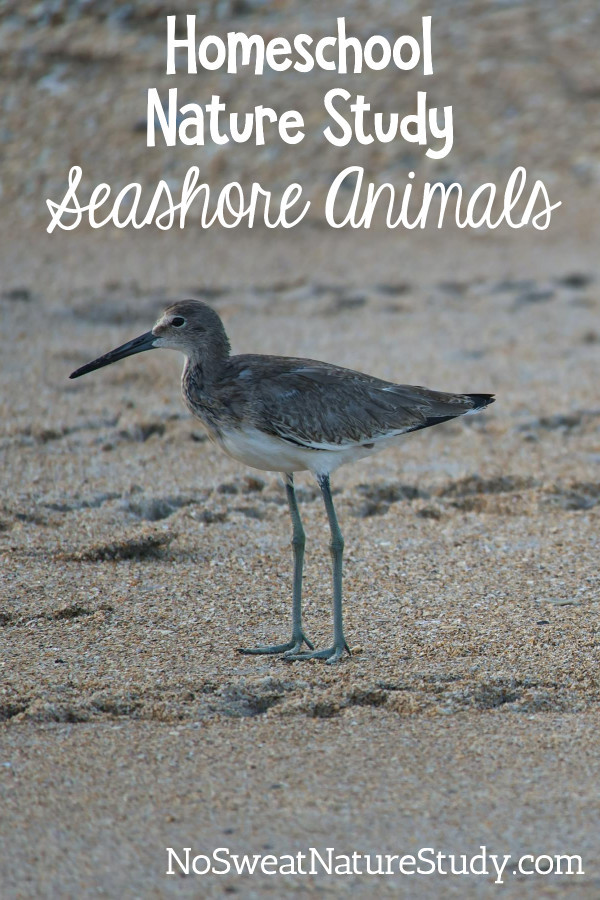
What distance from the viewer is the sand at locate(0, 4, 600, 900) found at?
3008mm

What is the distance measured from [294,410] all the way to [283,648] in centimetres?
77

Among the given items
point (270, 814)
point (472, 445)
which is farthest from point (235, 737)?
point (472, 445)

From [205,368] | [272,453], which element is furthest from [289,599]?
[205,368]

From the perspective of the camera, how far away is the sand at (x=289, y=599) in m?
3.01

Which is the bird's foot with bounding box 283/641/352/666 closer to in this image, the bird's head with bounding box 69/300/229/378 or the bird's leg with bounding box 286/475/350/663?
the bird's leg with bounding box 286/475/350/663

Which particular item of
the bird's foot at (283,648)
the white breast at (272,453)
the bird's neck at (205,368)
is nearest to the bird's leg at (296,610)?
the bird's foot at (283,648)

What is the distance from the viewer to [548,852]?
2910 mm

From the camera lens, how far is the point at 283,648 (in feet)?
13.1

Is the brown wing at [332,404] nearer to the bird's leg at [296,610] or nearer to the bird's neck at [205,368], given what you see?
the bird's neck at [205,368]

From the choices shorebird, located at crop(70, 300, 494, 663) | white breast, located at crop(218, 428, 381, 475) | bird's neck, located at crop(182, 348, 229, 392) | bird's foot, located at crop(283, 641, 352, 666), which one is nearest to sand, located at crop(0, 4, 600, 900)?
bird's foot, located at crop(283, 641, 352, 666)

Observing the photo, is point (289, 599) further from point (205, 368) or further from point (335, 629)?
point (205, 368)

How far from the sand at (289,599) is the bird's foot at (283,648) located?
0.17 ft

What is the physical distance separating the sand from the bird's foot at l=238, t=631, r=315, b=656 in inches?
2.1

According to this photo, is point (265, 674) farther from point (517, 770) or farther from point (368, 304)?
point (368, 304)
